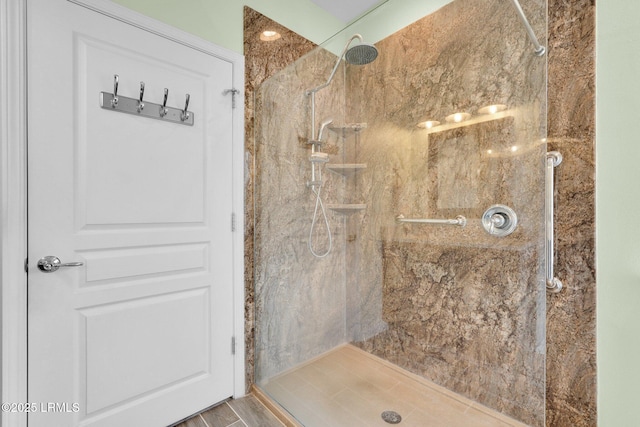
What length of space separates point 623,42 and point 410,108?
0.88 meters

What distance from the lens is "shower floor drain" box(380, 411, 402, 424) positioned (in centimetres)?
140

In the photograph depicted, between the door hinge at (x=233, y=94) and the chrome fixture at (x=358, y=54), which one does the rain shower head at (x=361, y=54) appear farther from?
the door hinge at (x=233, y=94)

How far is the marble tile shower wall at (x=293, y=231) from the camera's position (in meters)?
1.66

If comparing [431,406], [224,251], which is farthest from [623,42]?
[224,251]

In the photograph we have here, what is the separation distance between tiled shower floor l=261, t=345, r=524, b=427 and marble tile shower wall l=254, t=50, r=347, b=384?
0.36 ft

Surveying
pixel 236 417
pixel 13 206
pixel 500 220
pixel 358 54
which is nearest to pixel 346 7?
pixel 358 54

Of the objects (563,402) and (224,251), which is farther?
(224,251)

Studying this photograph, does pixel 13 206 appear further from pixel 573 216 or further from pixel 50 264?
pixel 573 216

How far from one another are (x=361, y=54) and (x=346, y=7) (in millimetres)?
1123

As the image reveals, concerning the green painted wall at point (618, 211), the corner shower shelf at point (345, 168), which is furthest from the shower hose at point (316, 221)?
the green painted wall at point (618, 211)

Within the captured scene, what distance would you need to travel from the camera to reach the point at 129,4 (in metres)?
1.44

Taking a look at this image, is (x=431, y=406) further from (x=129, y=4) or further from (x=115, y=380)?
(x=129, y=4)

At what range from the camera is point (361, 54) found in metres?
1.50

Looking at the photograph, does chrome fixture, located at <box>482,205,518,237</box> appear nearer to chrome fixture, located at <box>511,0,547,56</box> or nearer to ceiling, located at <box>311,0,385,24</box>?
chrome fixture, located at <box>511,0,547,56</box>
